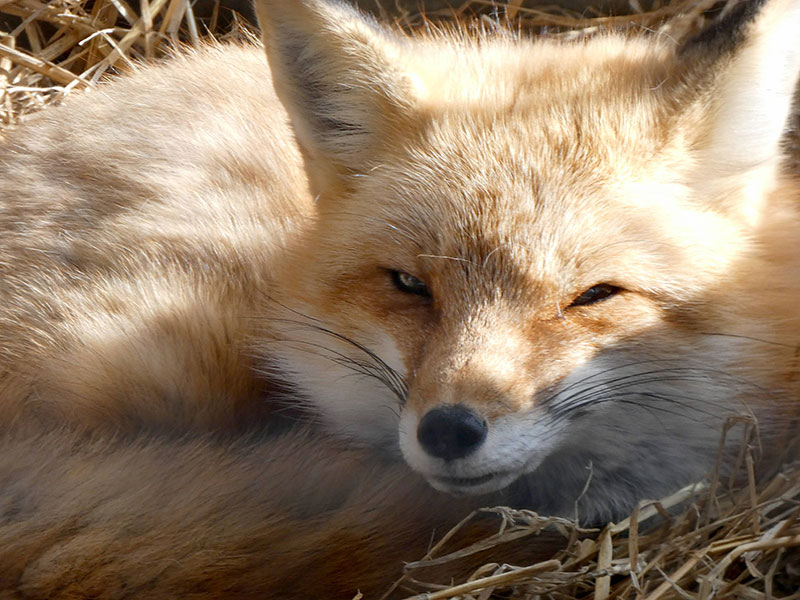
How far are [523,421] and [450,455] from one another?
0.52ft

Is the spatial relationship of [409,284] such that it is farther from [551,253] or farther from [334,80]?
[334,80]

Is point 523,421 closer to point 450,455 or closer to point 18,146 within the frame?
point 450,455

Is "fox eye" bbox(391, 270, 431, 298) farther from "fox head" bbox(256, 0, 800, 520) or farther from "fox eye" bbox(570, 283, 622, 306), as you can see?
"fox eye" bbox(570, 283, 622, 306)

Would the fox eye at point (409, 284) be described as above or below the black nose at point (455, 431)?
above

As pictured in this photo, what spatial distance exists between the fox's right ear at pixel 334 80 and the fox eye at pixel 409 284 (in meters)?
0.34

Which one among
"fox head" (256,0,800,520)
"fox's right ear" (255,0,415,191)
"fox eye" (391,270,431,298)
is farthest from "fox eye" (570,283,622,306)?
"fox's right ear" (255,0,415,191)

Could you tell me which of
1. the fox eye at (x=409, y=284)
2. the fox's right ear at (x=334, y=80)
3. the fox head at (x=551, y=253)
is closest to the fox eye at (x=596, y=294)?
the fox head at (x=551, y=253)

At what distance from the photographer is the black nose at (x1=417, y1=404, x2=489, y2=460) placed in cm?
164

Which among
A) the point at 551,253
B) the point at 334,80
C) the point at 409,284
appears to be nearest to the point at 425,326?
the point at 409,284

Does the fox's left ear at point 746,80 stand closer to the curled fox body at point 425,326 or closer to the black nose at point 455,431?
the curled fox body at point 425,326

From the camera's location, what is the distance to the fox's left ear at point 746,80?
70.8 inches

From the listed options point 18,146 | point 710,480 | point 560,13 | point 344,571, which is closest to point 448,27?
point 560,13

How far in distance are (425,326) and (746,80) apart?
32.9 inches

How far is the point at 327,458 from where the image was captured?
1.99 meters
